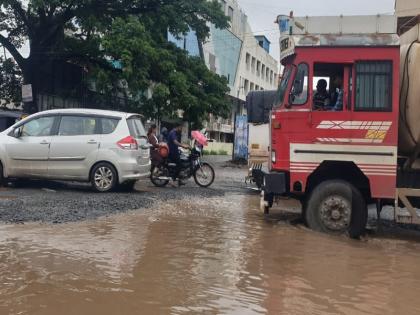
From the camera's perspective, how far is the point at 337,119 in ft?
26.4

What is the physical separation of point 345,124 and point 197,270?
3734 millimetres

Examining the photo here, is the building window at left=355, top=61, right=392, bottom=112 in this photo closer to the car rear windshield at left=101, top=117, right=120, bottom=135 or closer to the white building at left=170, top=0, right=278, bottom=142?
the car rear windshield at left=101, top=117, right=120, bottom=135

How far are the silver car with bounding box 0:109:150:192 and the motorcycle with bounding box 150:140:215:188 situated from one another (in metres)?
2.08

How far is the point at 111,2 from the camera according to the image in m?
22.0

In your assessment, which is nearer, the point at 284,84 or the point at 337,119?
the point at 337,119

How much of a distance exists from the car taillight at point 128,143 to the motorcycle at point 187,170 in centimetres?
226

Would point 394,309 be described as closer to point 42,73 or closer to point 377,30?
point 377,30

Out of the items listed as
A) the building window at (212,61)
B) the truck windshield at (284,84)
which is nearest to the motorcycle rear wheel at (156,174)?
the truck windshield at (284,84)

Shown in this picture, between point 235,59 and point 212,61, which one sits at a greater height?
point 235,59

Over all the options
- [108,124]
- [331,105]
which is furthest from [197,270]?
[108,124]

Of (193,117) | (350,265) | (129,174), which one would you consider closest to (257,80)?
(193,117)

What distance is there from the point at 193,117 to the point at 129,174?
12.3 meters

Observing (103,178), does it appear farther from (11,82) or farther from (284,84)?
(11,82)

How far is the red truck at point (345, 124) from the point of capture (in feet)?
26.1
